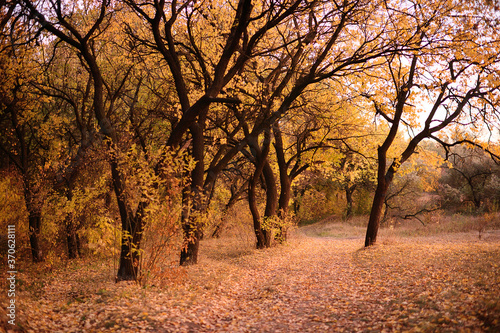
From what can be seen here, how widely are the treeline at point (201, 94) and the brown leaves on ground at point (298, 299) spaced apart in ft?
3.75

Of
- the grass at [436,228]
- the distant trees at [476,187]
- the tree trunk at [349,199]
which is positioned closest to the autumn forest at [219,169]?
the grass at [436,228]

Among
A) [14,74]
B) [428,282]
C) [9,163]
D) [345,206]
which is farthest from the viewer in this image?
[345,206]

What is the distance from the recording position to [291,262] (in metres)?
10.9

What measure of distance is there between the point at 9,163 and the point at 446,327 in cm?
1566

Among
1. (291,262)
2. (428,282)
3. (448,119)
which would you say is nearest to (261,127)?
(291,262)

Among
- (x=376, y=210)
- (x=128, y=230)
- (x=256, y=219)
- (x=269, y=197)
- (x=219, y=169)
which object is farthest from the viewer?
(x=269, y=197)

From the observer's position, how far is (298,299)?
7.10 metres

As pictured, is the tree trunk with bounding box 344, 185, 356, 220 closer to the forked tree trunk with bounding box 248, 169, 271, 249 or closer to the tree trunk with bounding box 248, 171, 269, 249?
the forked tree trunk with bounding box 248, 169, 271, 249

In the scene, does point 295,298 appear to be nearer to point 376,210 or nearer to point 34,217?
point 376,210

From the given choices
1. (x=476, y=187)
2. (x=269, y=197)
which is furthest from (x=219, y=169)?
(x=476, y=187)

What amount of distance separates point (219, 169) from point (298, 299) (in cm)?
442

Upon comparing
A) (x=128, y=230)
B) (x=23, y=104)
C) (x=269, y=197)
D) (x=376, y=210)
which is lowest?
(x=128, y=230)

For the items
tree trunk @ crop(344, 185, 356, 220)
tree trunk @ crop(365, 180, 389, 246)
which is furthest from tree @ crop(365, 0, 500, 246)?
tree trunk @ crop(344, 185, 356, 220)

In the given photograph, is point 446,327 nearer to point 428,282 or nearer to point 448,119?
A: point 428,282
